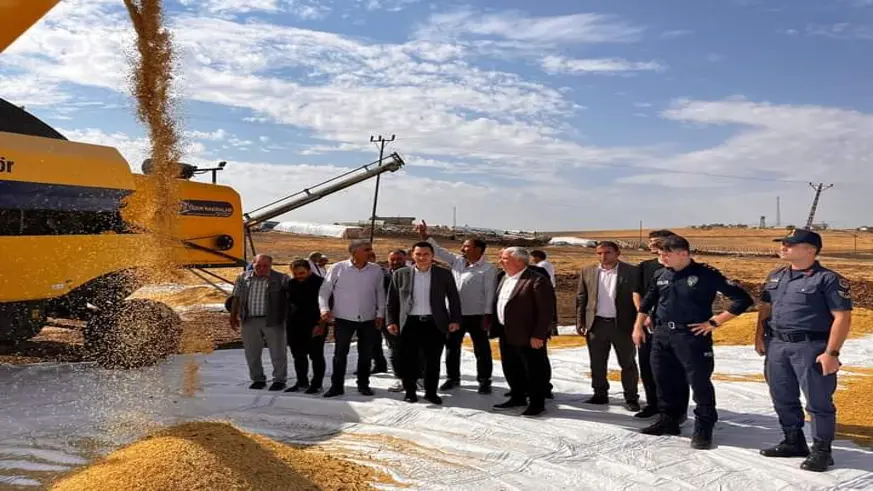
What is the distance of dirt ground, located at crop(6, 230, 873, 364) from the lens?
8.83 m

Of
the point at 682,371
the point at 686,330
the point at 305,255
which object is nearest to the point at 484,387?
the point at 682,371

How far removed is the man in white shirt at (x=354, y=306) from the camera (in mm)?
6625

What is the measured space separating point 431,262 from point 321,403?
1573mm

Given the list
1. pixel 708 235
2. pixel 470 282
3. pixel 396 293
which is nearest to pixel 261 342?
pixel 396 293

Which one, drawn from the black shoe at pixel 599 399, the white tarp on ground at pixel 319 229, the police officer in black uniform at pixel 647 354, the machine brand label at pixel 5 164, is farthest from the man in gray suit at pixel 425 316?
the white tarp on ground at pixel 319 229

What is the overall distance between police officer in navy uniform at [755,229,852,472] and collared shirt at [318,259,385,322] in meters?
3.38

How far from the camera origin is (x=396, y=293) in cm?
649

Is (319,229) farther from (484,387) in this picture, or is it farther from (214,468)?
(214,468)

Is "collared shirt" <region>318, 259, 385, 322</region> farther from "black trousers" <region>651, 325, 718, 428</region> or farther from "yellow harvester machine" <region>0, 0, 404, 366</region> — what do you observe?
"black trousers" <region>651, 325, 718, 428</region>

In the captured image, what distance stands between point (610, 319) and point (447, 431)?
69.7 inches

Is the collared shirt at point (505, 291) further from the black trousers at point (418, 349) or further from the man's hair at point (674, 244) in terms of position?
the man's hair at point (674, 244)

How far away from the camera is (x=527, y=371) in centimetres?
599

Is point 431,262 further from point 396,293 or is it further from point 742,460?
point 742,460

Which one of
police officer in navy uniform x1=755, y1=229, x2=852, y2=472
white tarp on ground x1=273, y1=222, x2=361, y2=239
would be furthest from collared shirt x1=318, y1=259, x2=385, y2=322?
white tarp on ground x1=273, y1=222, x2=361, y2=239
